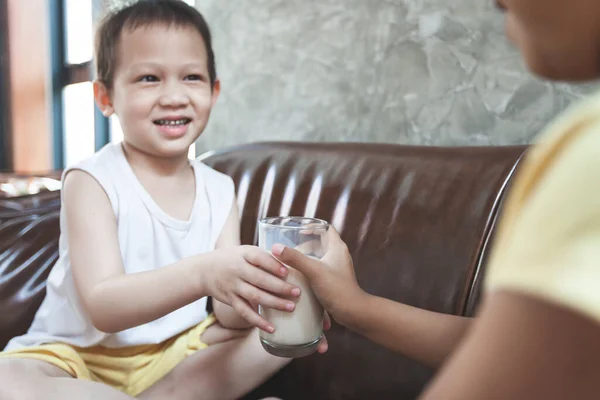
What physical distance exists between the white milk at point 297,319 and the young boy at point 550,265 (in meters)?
0.52

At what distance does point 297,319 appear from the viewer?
891 millimetres

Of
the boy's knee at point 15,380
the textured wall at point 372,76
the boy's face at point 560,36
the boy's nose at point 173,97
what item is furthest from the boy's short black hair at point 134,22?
the boy's face at point 560,36

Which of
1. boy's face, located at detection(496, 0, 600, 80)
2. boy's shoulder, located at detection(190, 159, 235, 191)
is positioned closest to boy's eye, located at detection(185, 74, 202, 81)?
boy's shoulder, located at detection(190, 159, 235, 191)

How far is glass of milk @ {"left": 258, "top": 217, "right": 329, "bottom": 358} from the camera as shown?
875 millimetres

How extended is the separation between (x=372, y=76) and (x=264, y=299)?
1.02 metres

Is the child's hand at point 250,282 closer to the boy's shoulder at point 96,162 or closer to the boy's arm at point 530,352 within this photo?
the boy's shoulder at point 96,162

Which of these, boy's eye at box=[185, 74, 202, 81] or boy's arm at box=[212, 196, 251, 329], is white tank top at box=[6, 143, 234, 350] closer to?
boy's arm at box=[212, 196, 251, 329]

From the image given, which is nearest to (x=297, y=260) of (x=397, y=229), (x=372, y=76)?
(x=397, y=229)

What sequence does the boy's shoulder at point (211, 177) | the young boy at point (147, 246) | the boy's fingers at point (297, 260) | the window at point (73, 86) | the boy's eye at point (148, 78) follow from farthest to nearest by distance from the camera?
the window at point (73, 86) → the boy's shoulder at point (211, 177) → the boy's eye at point (148, 78) → the young boy at point (147, 246) → the boy's fingers at point (297, 260)

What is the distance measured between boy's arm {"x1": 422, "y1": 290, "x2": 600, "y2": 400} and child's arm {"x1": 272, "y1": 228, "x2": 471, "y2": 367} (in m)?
0.51

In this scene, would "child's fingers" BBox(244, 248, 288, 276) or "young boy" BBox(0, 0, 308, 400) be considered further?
"young boy" BBox(0, 0, 308, 400)

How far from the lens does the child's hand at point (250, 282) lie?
88 cm

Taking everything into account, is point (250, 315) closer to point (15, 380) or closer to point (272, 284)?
point (272, 284)

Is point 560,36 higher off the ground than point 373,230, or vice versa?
point 560,36
